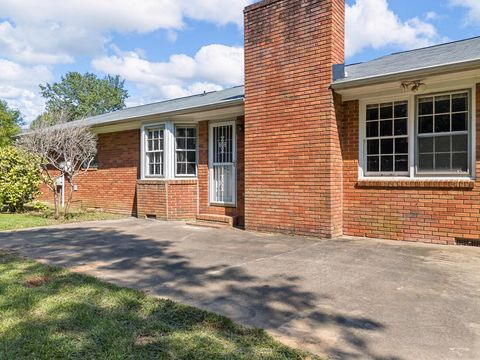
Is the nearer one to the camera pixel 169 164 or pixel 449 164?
pixel 449 164

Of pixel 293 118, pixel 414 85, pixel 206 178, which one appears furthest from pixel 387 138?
pixel 206 178

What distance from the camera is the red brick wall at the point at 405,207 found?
22.0 ft

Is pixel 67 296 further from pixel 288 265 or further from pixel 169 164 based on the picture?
pixel 169 164

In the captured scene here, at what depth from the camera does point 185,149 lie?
37.3 ft

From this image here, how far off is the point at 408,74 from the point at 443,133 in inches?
53.1

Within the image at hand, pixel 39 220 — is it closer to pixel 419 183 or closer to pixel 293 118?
pixel 293 118

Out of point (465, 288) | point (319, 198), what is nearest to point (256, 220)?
point (319, 198)

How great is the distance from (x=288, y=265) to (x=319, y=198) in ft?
8.18

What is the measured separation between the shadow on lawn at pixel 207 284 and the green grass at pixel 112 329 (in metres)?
0.31

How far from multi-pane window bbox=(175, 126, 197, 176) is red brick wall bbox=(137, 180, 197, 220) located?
45cm

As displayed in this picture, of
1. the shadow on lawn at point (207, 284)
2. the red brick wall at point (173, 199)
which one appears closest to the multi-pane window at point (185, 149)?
the red brick wall at point (173, 199)

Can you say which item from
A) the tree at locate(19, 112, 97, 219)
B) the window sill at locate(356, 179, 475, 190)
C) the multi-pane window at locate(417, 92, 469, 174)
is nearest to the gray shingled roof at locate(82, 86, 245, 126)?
the tree at locate(19, 112, 97, 219)

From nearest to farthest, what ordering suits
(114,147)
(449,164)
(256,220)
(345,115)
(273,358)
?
1. (273,358)
2. (449,164)
3. (345,115)
4. (256,220)
5. (114,147)

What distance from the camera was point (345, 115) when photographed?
8.06 meters
